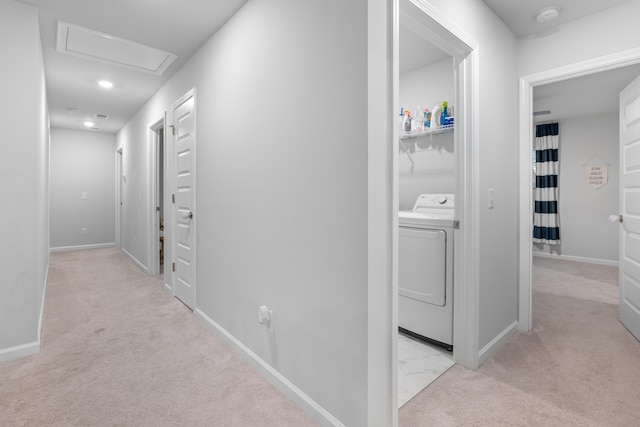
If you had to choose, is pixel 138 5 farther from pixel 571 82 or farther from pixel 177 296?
pixel 571 82

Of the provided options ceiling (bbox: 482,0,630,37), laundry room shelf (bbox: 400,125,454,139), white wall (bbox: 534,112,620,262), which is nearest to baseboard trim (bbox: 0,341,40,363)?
laundry room shelf (bbox: 400,125,454,139)

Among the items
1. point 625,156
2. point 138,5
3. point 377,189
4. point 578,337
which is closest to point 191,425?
point 377,189

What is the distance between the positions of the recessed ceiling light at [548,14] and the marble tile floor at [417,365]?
7.96ft

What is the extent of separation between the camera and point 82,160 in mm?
6285

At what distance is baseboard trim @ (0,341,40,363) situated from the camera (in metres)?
2.08

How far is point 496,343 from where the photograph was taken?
2266 millimetres

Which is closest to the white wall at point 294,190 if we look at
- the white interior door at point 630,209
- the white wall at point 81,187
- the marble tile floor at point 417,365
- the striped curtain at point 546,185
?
the marble tile floor at point 417,365

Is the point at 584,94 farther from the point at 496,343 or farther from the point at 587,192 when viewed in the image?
the point at 496,343

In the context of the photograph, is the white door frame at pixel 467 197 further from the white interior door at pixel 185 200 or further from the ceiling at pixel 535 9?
the white interior door at pixel 185 200

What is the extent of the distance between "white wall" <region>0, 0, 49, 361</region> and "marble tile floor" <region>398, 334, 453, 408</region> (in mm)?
2470

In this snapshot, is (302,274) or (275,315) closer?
(302,274)

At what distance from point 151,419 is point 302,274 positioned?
1011 millimetres

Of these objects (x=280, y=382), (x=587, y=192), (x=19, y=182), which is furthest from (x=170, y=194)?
Result: (x=587, y=192)

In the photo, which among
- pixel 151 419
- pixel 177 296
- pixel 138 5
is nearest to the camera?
pixel 151 419
